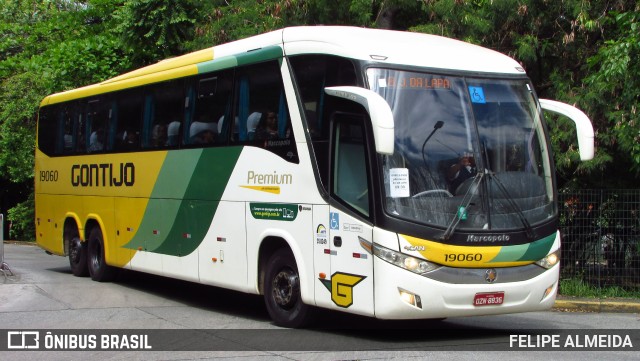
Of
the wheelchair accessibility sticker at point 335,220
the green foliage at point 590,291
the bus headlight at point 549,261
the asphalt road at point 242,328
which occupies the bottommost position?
the green foliage at point 590,291

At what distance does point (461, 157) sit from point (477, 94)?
87 centimetres

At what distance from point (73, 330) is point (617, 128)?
894 centimetres

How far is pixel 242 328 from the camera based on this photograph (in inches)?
442

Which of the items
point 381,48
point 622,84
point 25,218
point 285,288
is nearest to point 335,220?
point 285,288

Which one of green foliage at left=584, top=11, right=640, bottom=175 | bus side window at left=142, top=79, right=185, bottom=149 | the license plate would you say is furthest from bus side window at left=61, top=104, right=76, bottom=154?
the license plate

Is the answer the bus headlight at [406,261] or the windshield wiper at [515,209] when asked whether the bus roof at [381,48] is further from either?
the bus headlight at [406,261]

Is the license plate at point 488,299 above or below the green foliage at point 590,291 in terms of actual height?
above

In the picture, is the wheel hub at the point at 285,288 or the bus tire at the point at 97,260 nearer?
the wheel hub at the point at 285,288

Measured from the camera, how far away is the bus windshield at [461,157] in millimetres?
9547

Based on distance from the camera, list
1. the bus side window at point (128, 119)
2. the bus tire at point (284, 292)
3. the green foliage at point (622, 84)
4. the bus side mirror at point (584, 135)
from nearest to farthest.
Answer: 1. the bus side mirror at point (584, 135)
2. the bus tire at point (284, 292)
3. the green foliage at point (622, 84)
4. the bus side window at point (128, 119)

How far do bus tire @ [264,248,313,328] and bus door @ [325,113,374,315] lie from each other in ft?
2.79

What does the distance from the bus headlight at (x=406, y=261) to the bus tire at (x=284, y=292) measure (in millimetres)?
1730

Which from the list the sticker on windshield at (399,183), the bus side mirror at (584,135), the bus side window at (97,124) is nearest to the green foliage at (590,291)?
the bus side mirror at (584,135)

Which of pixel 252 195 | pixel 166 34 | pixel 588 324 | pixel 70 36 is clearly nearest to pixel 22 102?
pixel 70 36
